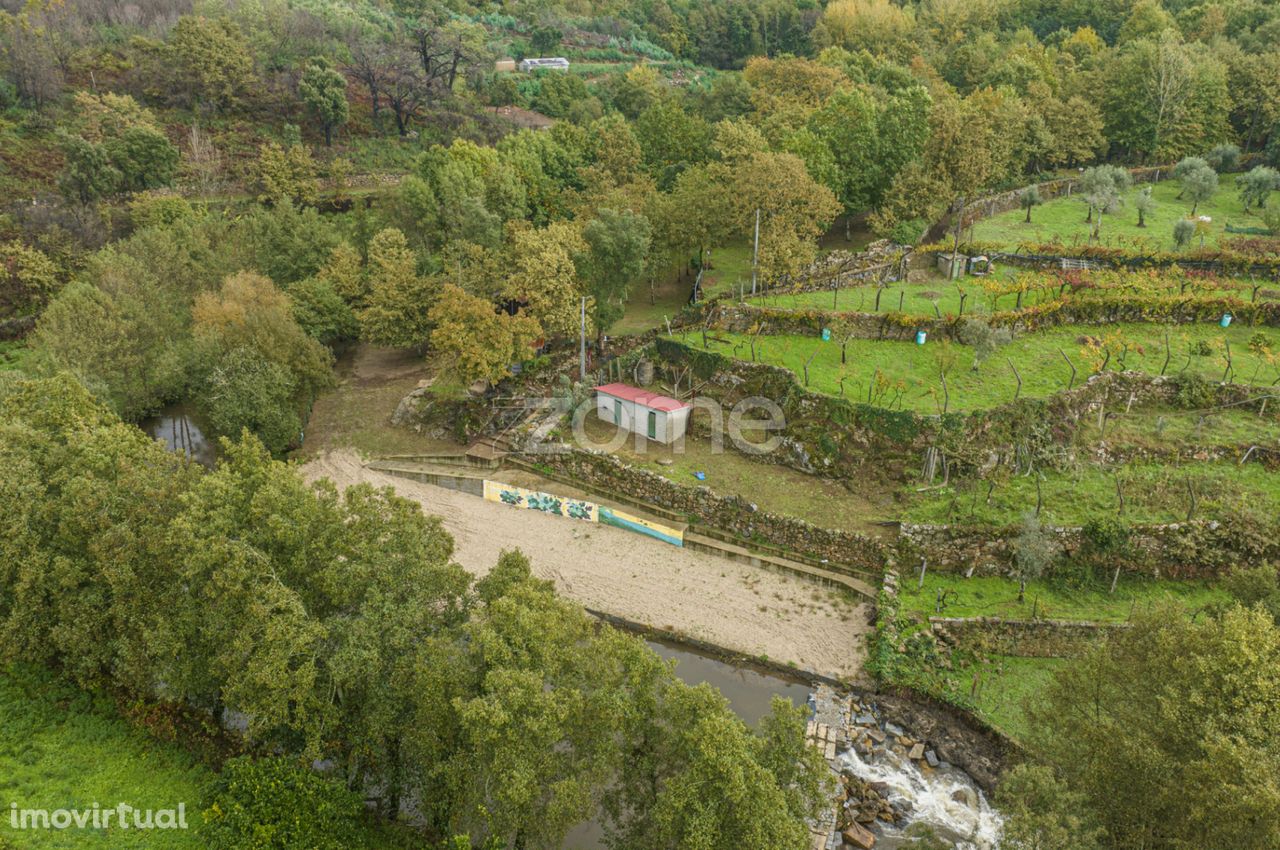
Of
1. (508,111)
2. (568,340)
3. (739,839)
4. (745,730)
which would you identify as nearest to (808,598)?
(745,730)

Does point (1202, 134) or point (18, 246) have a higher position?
point (1202, 134)

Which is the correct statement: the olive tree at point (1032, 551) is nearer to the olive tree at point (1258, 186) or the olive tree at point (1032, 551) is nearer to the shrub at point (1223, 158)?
the olive tree at point (1258, 186)

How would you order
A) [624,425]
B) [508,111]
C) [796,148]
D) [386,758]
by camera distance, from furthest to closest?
[508,111] → [796,148] → [624,425] → [386,758]

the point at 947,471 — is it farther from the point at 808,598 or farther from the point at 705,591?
the point at 705,591

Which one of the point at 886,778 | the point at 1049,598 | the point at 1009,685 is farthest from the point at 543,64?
the point at 886,778

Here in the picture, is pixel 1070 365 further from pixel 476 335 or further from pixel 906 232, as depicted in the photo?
pixel 476 335

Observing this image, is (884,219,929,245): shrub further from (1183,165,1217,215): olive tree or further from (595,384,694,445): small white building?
(1183,165,1217,215): olive tree

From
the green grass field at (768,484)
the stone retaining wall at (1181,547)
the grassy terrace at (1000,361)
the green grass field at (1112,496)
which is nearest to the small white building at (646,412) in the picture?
the green grass field at (768,484)
